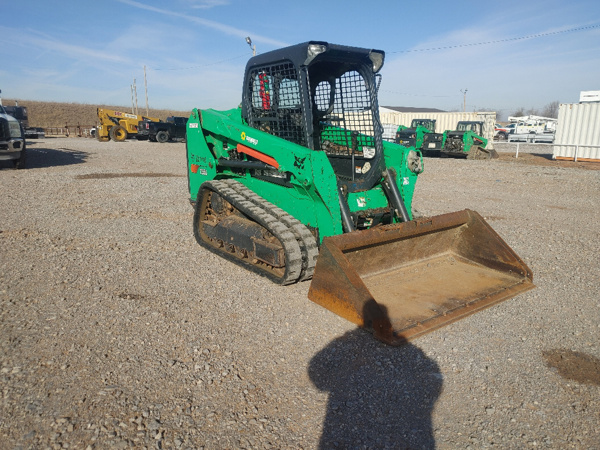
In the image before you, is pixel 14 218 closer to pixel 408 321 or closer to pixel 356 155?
pixel 356 155

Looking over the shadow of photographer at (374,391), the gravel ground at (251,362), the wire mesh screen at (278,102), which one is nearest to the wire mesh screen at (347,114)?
the wire mesh screen at (278,102)

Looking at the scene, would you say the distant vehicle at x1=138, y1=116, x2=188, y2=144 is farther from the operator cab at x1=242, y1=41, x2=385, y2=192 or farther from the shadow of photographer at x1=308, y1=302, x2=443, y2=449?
the shadow of photographer at x1=308, y1=302, x2=443, y2=449

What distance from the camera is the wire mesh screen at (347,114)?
525 centimetres

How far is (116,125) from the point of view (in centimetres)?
2962

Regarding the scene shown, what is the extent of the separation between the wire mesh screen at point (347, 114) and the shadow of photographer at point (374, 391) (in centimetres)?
250

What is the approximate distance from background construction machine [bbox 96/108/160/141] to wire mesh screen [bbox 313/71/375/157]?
27.0m

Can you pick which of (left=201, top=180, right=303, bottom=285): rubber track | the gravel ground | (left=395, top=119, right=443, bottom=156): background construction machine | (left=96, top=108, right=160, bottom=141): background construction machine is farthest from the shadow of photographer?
(left=96, top=108, right=160, bottom=141): background construction machine

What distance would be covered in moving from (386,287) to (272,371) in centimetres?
162

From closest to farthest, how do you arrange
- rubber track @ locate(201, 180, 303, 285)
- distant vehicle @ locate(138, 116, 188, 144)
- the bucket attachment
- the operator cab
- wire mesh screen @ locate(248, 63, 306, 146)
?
the bucket attachment, rubber track @ locate(201, 180, 303, 285), the operator cab, wire mesh screen @ locate(248, 63, 306, 146), distant vehicle @ locate(138, 116, 188, 144)

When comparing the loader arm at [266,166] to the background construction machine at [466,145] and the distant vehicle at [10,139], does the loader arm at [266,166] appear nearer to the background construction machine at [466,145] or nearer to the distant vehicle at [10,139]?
the distant vehicle at [10,139]

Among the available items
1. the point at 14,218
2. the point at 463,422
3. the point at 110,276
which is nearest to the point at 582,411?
the point at 463,422

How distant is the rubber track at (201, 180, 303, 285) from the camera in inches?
169

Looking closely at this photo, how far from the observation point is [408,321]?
12.1ft

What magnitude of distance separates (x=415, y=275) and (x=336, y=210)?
44.7 inches
